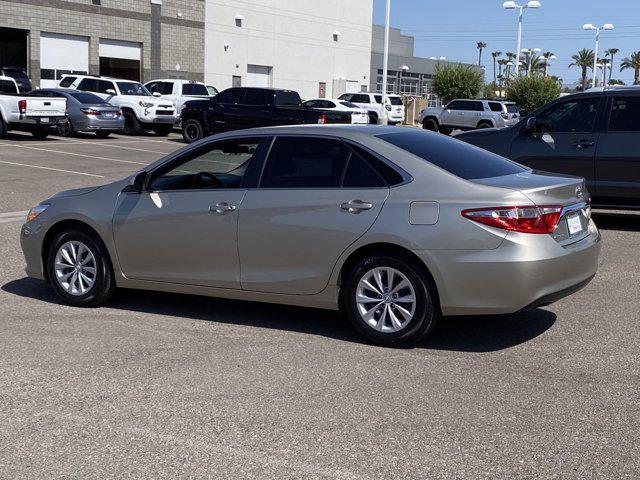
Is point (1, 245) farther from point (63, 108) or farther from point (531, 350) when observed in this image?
point (63, 108)

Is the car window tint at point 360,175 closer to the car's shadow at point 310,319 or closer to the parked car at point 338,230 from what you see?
the parked car at point 338,230

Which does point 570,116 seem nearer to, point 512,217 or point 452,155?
point 452,155

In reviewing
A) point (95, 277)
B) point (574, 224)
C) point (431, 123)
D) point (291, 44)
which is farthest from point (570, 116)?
point (291, 44)

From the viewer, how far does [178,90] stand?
1383 inches

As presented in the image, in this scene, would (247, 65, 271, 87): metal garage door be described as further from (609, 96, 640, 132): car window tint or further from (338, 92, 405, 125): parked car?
(609, 96, 640, 132): car window tint

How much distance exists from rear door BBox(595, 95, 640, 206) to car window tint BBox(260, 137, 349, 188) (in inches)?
257

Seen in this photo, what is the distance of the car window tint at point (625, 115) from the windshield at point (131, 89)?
23.1m

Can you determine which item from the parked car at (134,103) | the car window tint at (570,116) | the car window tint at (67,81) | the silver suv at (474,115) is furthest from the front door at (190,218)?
the silver suv at (474,115)

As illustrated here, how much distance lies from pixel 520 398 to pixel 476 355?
957 millimetres

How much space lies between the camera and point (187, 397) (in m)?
5.48

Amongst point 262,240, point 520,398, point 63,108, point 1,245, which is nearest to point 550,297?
point 520,398

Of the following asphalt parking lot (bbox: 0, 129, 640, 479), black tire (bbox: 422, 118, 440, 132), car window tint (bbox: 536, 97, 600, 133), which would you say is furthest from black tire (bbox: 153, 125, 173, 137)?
asphalt parking lot (bbox: 0, 129, 640, 479)

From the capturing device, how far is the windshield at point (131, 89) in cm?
3262

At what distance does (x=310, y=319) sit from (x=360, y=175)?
141cm
